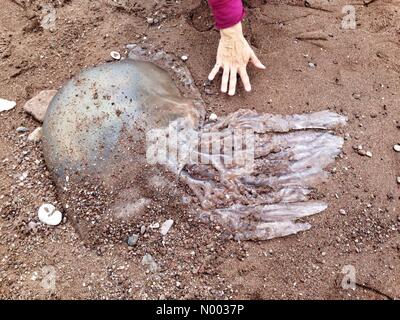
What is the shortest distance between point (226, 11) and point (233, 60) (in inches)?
12.4

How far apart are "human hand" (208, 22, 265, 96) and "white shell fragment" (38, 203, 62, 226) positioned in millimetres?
1221

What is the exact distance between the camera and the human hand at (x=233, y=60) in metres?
2.90

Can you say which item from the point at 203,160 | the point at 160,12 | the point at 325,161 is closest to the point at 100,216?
the point at 203,160

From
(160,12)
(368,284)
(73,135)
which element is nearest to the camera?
(368,284)

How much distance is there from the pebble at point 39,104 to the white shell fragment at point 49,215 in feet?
2.09

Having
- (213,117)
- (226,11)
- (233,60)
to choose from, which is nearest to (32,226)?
(213,117)

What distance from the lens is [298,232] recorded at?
257cm

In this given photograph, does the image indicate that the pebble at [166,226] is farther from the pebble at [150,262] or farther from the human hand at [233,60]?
the human hand at [233,60]

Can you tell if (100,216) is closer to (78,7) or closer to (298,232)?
(298,232)

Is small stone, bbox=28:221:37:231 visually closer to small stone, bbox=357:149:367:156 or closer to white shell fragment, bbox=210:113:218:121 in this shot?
white shell fragment, bbox=210:113:218:121

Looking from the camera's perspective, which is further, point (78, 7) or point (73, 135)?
point (78, 7)

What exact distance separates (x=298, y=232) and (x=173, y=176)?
74 cm

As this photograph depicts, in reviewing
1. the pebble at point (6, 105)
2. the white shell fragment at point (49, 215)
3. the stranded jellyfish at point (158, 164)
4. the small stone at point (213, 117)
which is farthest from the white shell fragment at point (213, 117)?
the pebble at point (6, 105)

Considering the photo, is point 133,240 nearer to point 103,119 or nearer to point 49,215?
point 49,215
